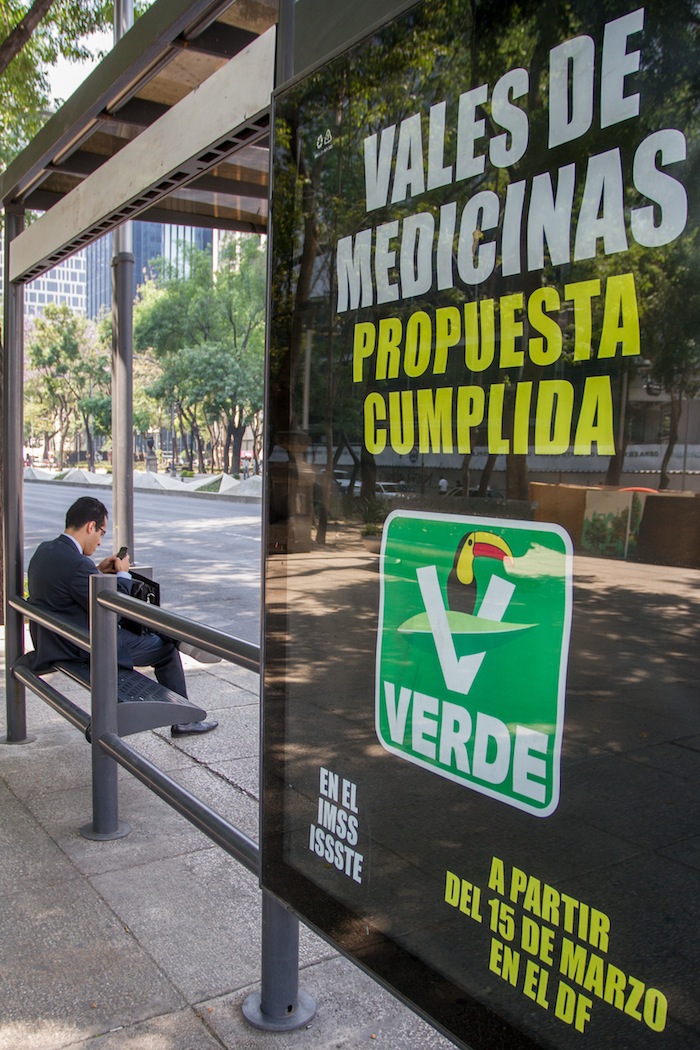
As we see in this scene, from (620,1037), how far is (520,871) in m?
0.30

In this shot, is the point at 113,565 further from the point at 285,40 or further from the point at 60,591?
the point at 285,40

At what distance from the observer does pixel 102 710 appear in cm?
392

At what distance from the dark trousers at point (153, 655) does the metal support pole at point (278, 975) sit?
234 cm

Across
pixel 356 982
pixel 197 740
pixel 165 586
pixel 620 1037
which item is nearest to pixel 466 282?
pixel 620 1037

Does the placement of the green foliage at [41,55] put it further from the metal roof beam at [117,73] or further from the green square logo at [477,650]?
the green square logo at [477,650]

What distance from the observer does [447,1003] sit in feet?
6.05

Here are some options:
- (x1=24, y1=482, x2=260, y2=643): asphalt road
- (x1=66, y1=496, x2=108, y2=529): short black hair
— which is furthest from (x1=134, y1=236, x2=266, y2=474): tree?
(x1=66, y1=496, x2=108, y2=529): short black hair

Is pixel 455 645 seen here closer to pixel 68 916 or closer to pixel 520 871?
pixel 520 871

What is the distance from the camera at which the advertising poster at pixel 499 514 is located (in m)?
1.40

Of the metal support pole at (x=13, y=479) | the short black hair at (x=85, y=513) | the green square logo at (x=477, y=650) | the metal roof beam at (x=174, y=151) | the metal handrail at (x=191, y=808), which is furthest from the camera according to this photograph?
the metal support pole at (x=13, y=479)

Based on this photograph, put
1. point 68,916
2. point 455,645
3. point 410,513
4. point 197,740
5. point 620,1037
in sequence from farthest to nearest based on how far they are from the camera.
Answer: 1. point 197,740
2. point 68,916
3. point 410,513
4. point 455,645
5. point 620,1037

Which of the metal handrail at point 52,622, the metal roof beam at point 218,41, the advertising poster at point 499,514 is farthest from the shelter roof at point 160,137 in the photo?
the metal handrail at point 52,622

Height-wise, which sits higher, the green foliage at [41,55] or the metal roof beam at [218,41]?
the green foliage at [41,55]

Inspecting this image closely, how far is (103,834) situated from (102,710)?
1.78 feet
